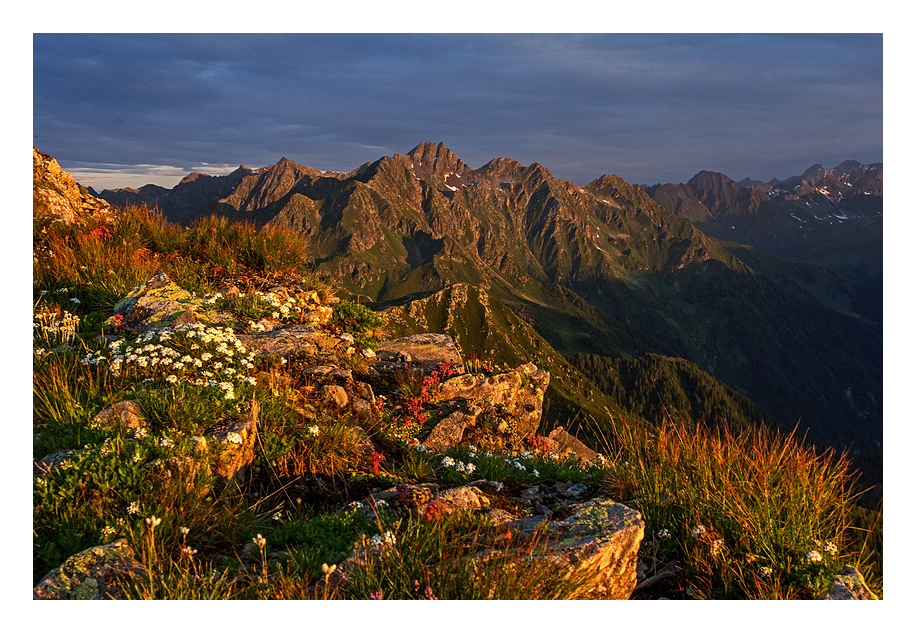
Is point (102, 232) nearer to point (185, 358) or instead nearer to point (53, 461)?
point (185, 358)

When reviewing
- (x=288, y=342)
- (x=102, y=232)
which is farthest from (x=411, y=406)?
(x=102, y=232)

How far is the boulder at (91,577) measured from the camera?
4.05 m

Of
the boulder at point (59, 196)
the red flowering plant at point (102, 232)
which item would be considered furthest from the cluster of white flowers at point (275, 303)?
the boulder at point (59, 196)

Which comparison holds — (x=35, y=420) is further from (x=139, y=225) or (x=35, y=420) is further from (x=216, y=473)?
(x=139, y=225)

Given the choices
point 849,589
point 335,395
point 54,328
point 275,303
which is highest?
point 275,303

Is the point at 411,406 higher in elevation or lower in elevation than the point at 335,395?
lower

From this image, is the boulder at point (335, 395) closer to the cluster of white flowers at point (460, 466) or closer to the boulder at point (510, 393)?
the cluster of white flowers at point (460, 466)

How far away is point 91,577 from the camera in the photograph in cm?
405

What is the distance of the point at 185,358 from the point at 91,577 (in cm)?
337

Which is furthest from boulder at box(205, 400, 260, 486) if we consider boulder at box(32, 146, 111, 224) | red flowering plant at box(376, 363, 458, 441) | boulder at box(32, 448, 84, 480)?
boulder at box(32, 146, 111, 224)

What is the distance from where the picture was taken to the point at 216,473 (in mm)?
5789
